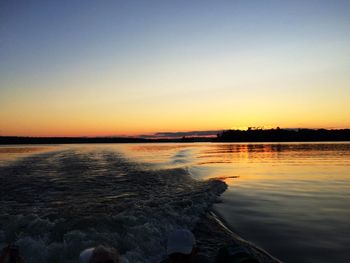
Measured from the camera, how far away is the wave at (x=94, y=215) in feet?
26.0

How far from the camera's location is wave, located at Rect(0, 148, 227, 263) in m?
7.92

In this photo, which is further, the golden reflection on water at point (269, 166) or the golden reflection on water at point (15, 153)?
the golden reflection on water at point (15, 153)

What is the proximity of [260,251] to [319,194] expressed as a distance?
8.22 metres

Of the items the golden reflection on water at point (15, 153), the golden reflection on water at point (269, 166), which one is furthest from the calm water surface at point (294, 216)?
the golden reflection on water at point (15, 153)

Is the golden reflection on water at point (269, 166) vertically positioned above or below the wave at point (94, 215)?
below

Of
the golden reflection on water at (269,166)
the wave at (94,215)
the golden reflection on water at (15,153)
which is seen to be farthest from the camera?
the golden reflection on water at (15,153)

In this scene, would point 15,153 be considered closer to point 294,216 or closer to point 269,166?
point 269,166

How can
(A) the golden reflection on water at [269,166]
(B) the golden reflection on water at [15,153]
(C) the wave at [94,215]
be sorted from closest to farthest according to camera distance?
(C) the wave at [94,215], (A) the golden reflection on water at [269,166], (B) the golden reflection on water at [15,153]

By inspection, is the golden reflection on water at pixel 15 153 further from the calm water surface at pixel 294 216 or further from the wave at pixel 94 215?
the calm water surface at pixel 294 216

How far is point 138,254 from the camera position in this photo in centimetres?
771

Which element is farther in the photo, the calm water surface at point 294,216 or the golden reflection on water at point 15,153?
the golden reflection on water at point 15,153

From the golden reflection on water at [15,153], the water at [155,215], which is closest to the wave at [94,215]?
the water at [155,215]

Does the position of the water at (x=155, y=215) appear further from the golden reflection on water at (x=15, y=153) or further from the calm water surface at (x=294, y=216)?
the golden reflection on water at (x=15, y=153)

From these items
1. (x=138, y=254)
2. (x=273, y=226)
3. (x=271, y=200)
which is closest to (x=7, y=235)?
(x=138, y=254)
